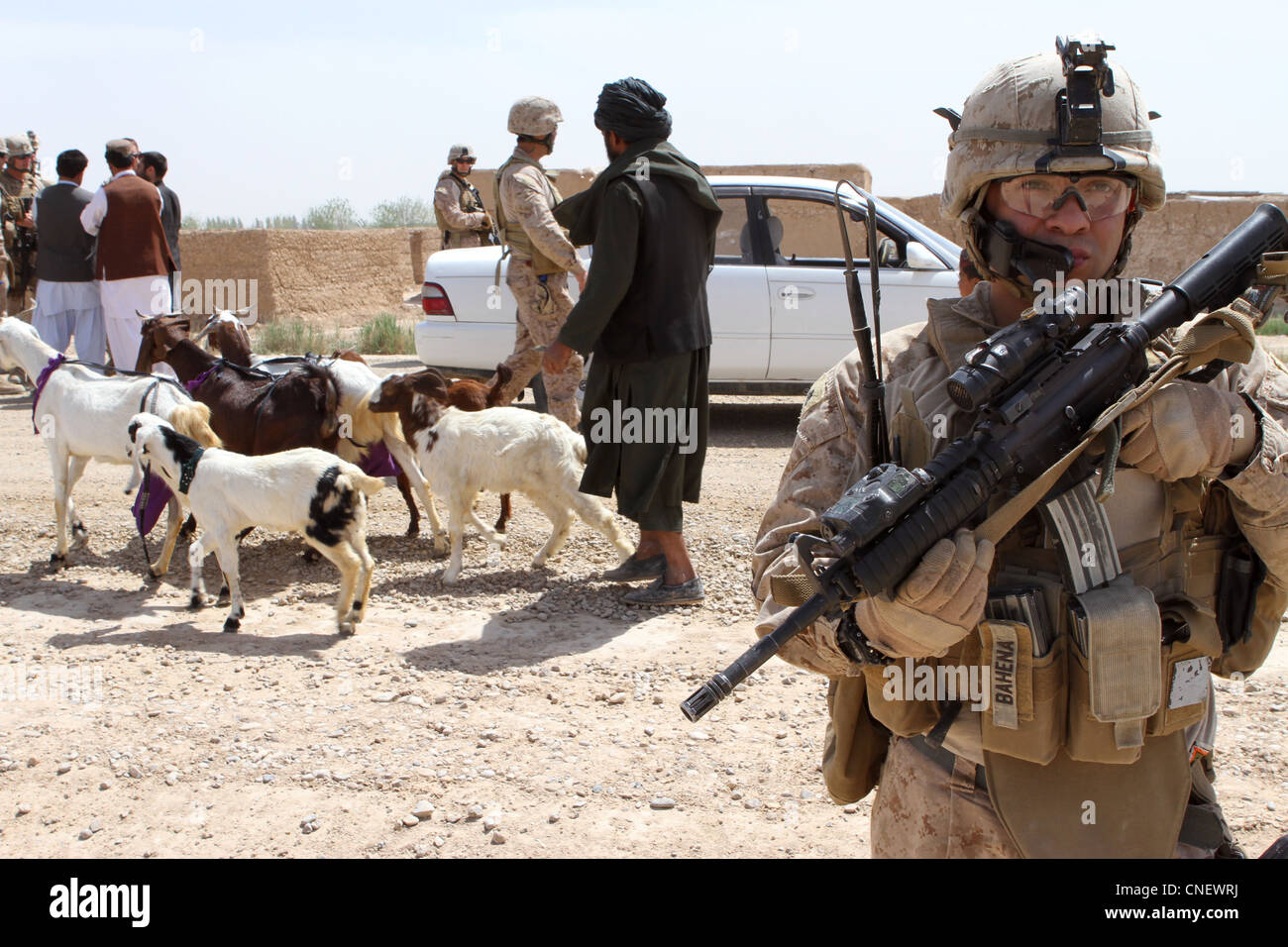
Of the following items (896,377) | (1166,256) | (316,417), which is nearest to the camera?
(896,377)

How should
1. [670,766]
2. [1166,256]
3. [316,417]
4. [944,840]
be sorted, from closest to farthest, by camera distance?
[944,840] → [670,766] → [316,417] → [1166,256]

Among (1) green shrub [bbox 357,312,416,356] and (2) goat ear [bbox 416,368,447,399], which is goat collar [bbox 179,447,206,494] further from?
(1) green shrub [bbox 357,312,416,356]

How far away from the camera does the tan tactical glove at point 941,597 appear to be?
1756 millimetres

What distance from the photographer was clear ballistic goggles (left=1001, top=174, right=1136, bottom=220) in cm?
204

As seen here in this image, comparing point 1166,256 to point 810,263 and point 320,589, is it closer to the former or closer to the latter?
point 810,263

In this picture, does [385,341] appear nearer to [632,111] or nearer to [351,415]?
[351,415]

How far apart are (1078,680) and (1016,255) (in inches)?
28.3

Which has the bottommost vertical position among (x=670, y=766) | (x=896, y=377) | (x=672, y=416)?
(x=670, y=766)

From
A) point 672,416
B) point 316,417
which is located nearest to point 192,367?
point 316,417

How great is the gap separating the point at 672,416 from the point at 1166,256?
1563 centimetres

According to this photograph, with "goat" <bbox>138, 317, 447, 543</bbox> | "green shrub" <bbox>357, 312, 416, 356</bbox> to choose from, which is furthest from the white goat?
"green shrub" <bbox>357, 312, 416, 356</bbox>

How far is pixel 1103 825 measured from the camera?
1929mm

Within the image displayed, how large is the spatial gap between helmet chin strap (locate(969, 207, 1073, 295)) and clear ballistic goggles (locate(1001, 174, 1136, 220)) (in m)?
0.05

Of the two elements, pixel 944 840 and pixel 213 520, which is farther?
pixel 213 520
